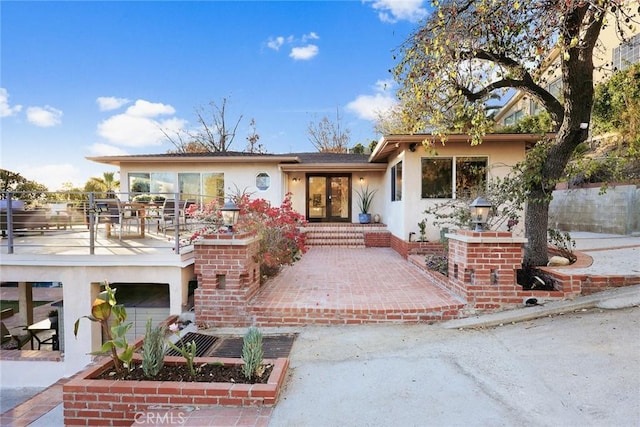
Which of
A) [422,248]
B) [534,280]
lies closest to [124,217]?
[422,248]

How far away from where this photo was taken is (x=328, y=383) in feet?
9.13

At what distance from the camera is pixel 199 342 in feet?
12.5

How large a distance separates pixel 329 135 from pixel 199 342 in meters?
22.3

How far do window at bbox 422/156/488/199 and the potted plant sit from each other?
4.18 metres

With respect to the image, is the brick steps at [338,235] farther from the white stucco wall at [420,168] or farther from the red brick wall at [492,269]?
the red brick wall at [492,269]

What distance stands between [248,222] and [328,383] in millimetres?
3383

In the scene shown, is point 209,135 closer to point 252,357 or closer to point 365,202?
point 365,202

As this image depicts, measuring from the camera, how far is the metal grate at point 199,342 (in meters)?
3.59

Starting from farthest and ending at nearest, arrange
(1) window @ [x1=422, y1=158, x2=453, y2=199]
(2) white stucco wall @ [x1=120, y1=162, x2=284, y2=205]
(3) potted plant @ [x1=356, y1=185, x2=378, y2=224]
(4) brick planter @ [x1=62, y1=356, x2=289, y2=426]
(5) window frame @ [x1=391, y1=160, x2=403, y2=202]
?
(3) potted plant @ [x1=356, y1=185, x2=378, y2=224] < (2) white stucco wall @ [x1=120, y1=162, x2=284, y2=205] < (5) window frame @ [x1=391, y1=160, x2=403, y2=202] < (1) window @ [x1=422, y1=158, x2=453, y2=199] < (4) brick planter @ [x1=62, y1=356, x2=289, y2=426]

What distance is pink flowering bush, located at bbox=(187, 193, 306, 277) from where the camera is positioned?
5.55 meters

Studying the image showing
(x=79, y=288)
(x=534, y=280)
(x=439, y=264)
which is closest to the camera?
(x=534, y=280)

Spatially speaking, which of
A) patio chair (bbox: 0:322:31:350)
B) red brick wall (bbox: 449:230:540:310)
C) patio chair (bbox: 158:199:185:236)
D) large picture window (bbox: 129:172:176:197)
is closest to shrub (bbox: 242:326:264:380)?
red brick wall (bbox: 449:230:540:310)

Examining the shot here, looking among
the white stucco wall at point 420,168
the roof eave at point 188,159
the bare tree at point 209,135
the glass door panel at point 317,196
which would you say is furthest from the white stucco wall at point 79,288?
the bare tree at point 209,135

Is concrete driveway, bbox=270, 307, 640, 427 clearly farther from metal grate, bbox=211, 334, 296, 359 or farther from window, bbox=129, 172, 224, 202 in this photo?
window, bbox=129, 172, 224, 202
